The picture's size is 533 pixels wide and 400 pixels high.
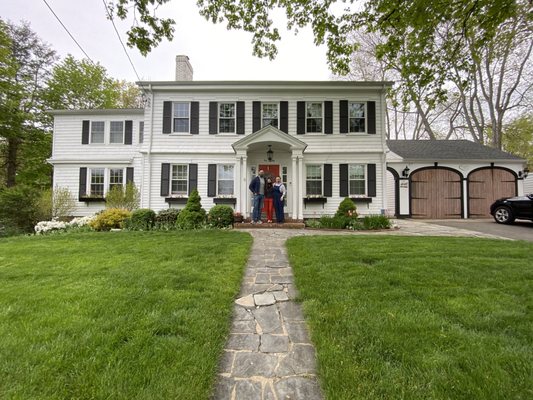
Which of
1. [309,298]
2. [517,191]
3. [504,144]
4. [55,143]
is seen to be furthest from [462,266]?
[504,144]

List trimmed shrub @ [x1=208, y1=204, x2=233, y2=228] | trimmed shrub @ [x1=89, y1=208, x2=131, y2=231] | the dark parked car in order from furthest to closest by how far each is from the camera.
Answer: the dark parked car
trimmed shrub @ [x1=89, y1=208, x2=131, y2=231]
trimmed shrub @ [x1=208, y1=204, x2=233, y2=228]

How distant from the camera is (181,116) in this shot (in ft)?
35.9

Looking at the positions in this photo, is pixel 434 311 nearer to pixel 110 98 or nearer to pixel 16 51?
pixel 110 98

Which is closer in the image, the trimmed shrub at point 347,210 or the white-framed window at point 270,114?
the trimmed shrub at point 347,210

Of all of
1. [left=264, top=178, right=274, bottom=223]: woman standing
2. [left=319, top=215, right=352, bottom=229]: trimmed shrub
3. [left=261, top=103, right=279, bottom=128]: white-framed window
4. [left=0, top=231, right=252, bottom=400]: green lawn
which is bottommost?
[left=0, top=231, right=252, bottom=400]: green lawn

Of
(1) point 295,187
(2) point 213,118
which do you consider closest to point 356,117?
(1) point 295,187

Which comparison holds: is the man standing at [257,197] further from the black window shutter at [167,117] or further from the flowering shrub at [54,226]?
the flowering shrub at [54,226]

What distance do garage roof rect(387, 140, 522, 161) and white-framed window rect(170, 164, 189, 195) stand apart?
1082cm

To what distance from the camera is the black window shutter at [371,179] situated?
10594 mm

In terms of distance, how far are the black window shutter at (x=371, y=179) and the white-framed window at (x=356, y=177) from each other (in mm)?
202

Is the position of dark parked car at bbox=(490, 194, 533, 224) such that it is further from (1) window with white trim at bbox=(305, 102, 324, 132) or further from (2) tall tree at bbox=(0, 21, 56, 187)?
(2) tall tree at bbox=(0, 21, 56, 187)

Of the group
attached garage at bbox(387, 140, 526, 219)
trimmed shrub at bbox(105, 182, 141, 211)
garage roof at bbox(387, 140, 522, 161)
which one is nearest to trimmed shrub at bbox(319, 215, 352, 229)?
attached garage at bbox(387, 140, 526, 219)

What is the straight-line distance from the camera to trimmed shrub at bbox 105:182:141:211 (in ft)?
34.3

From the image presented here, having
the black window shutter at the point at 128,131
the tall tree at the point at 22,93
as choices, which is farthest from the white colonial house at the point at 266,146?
the tall tree at the point at 22,93
